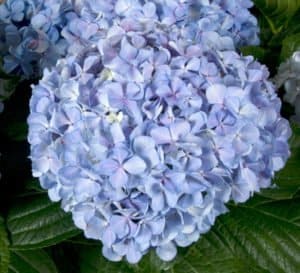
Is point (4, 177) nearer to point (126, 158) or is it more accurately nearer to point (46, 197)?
point (46, 197)

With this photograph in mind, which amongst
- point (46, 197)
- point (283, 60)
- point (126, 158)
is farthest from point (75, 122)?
point (283, 60)

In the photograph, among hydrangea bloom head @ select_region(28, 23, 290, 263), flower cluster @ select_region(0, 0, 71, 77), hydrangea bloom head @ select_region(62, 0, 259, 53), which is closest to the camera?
hydrangea bloom head @ select_region(28, 23, 290, 263)

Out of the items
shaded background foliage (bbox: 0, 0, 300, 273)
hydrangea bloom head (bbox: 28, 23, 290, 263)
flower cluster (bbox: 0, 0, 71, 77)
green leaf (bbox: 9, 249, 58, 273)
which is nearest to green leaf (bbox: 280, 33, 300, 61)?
shaded background foliage (bbox: 0, 0, 300, 273)

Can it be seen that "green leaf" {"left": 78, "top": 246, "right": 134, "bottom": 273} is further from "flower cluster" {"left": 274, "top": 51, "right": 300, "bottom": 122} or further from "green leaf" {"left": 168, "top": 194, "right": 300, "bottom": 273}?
"flower cluster" {"left": 274, "top": 51, "right": 300, "bottom": 122}

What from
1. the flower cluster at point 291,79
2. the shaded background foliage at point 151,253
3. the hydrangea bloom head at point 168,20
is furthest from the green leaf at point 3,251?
the flower cluster at point 291,79

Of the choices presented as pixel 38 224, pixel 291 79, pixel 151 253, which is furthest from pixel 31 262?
pixel 291 79

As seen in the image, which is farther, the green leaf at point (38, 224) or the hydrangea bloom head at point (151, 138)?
the green leaf at point (38, 224)

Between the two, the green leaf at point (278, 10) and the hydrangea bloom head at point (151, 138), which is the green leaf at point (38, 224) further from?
the green leaf at point (278, 10)
